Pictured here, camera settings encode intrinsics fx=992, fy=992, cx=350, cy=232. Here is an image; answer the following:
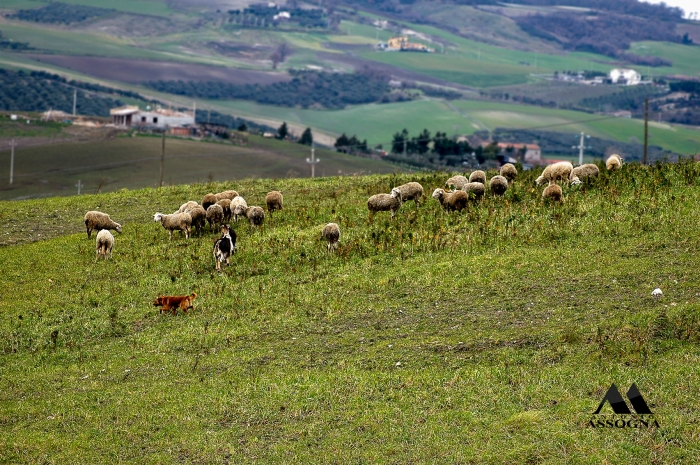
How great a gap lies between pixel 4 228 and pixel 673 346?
76.8ft

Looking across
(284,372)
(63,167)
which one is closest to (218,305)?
(284,372)

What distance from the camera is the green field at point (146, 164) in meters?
101

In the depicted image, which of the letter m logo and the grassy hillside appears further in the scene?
the grassy hillside

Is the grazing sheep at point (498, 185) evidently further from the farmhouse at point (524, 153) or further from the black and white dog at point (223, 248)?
the farmhouse at point (524, 153)

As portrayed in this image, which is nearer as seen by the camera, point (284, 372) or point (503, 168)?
point (284, 372)

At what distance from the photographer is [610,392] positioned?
1747 centimetres

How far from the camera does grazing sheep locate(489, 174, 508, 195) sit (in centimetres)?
3122

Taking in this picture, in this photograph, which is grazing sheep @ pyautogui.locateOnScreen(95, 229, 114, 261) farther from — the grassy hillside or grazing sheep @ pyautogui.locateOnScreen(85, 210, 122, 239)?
grazing sheep @ pyautogui.locateOnScreen(85, 210, 122, 239)

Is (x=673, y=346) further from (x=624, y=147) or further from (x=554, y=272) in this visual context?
(x=624, y=147)

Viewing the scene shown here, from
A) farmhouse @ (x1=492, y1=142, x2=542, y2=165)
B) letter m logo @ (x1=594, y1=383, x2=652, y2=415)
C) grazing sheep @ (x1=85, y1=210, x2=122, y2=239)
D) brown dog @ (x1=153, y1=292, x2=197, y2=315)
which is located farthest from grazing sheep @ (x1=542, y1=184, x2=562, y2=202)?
farmhouse @ (x1=492, y1=142, x2=542, y2=165)

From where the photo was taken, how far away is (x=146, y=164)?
113438mm

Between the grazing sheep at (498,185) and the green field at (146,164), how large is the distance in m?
64.5

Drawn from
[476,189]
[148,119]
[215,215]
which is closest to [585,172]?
[476,189]

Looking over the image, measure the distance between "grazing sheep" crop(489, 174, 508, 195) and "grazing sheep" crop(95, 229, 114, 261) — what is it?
38.9ft
